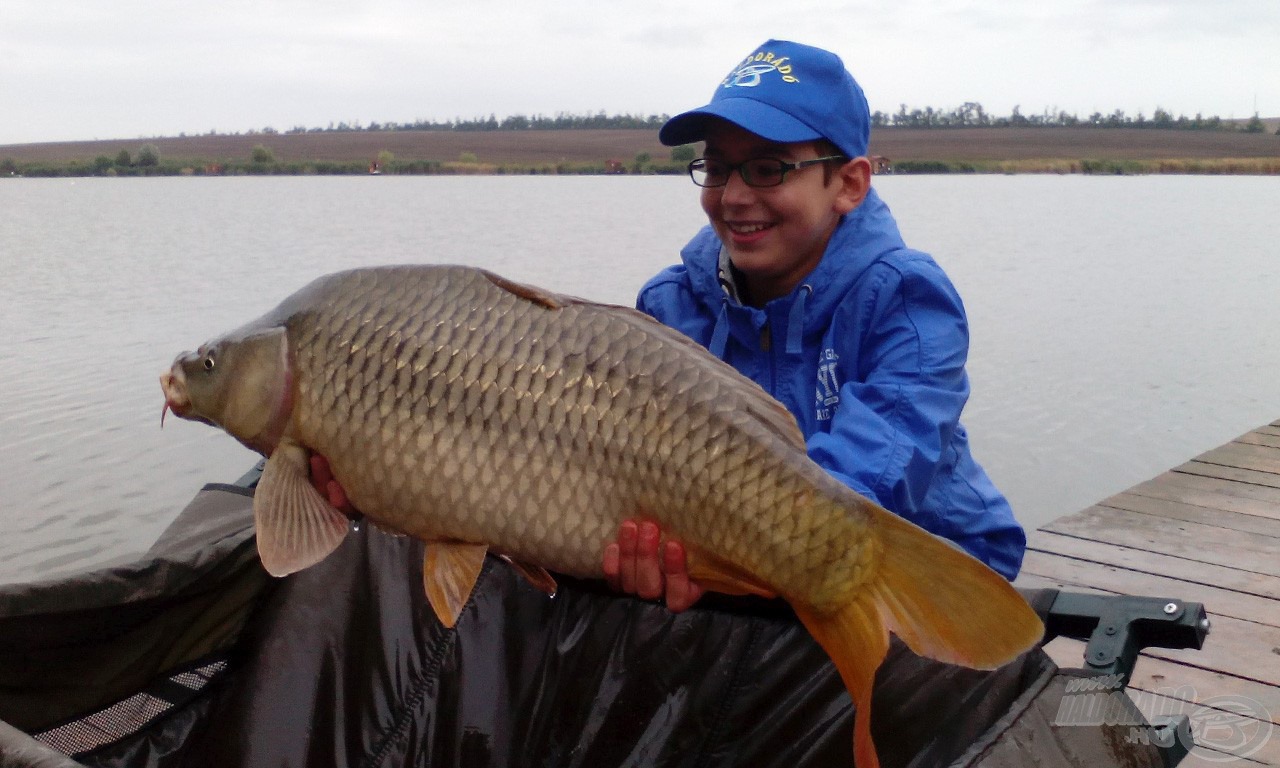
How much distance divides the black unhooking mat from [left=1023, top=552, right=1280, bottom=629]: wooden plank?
1.41 meters

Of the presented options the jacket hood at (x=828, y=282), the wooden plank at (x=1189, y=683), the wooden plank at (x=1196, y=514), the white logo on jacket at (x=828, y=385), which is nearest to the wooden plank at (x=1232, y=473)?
the wooden plank at (x=1196, y=514)

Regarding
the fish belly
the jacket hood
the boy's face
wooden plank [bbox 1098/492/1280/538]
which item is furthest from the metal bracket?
wooden plank [bbox 1098/492/1280/538]

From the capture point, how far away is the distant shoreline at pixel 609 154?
28.6 meters

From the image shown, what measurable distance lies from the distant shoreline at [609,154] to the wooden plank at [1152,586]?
25.4 metres

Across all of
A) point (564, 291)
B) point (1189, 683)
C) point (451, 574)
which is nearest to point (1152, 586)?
point (1189, 683)

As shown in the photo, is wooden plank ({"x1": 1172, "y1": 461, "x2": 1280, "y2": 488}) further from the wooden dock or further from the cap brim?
the cap brim

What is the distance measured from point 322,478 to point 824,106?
2.90 feet

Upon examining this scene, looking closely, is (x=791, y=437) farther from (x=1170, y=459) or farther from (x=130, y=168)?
(x=130, y=168)

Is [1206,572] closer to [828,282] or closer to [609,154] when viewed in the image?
[828,282]

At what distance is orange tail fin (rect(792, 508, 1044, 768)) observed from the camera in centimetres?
96

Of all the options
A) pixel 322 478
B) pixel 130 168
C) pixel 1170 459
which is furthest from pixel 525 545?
pixel 130 168

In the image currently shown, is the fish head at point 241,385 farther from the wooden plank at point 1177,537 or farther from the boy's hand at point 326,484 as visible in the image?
the wooden plank at point 1177,537

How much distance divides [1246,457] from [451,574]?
10.7 ft

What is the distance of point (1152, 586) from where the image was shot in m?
Result: 2.58
